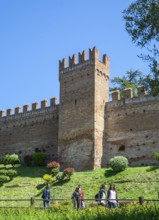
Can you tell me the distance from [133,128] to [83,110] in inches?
160

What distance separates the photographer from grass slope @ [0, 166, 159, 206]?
2852 centimetres

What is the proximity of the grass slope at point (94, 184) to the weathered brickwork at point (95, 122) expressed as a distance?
304 cm

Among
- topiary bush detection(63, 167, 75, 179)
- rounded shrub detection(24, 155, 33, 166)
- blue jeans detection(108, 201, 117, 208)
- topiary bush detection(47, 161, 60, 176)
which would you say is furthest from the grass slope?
blue jeans detection(108, 201, 117, 208)

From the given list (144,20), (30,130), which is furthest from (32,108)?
(144,20)

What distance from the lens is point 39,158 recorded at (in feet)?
134

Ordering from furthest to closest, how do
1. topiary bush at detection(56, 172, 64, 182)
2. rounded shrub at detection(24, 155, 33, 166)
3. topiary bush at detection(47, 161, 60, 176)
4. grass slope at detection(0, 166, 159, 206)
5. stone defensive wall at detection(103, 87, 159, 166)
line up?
rounded shrub at detection(24, 155, 33, 166) → stone defensive wall at detection(103, 87, 159, 166) → topiary bush at detection(47, 161, 60, 176) → topiary bush at detection(56, 172, 64, 182) → grass slope at detection(0, 166, 159, 206)

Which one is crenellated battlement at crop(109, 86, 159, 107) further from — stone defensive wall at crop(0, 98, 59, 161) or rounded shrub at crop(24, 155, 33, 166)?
rounded shrub at crop(24, 155, 33, 166)

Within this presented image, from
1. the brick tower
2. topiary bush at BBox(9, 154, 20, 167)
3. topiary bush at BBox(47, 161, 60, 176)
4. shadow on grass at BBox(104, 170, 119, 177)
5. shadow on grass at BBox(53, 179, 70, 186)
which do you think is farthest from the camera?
topiary bush at BBox(9, 154, 20, 167)

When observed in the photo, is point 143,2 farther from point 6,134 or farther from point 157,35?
point 6,134

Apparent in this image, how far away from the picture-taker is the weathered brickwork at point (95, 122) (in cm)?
3653

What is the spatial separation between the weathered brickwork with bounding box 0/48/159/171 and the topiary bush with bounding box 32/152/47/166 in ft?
2.69

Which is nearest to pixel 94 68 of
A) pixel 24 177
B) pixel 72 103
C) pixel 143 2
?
pixel 72 103

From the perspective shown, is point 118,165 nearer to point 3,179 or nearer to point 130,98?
point 130,98

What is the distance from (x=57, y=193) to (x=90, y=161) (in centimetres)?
601
